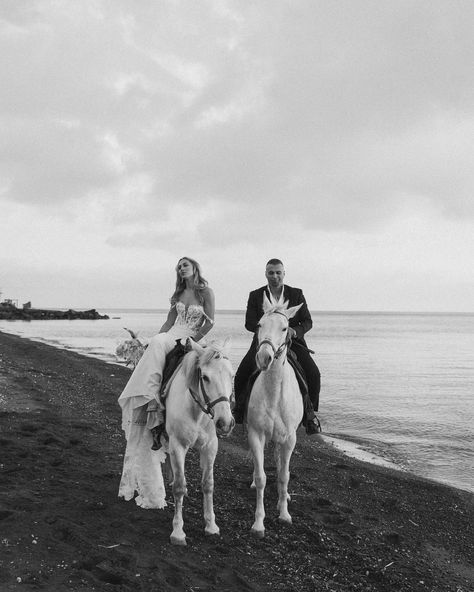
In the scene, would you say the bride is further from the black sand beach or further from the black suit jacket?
the black suit jacket

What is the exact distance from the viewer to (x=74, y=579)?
412 cm

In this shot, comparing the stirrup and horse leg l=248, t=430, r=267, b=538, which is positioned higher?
the stirrup

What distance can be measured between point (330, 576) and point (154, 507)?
88.6 inches

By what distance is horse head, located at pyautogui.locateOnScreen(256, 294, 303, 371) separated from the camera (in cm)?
532

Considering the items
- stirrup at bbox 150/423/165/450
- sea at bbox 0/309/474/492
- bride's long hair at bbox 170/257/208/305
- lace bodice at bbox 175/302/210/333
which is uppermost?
bride's long hair at bbox 170/257/208/305

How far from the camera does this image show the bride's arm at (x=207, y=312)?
6339mm

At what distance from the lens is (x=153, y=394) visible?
5883 millimetres

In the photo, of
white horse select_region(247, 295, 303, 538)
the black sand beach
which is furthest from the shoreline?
white horse select_region(247, 295, 303, 538)

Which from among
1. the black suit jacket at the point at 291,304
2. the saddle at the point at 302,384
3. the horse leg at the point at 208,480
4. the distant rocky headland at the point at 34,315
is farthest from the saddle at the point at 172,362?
the distant rocky headland at the point at 34,315

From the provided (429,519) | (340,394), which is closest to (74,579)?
(429,519)

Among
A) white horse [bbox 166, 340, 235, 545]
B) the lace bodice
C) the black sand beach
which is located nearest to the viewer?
the black sand beach

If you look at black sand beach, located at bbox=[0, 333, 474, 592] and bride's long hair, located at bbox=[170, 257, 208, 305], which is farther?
bride's long hair, located at bbox=[170, 257, 208, 305]

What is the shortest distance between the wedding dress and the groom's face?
1109 mm

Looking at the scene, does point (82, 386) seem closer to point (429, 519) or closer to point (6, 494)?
point (6, 494)
